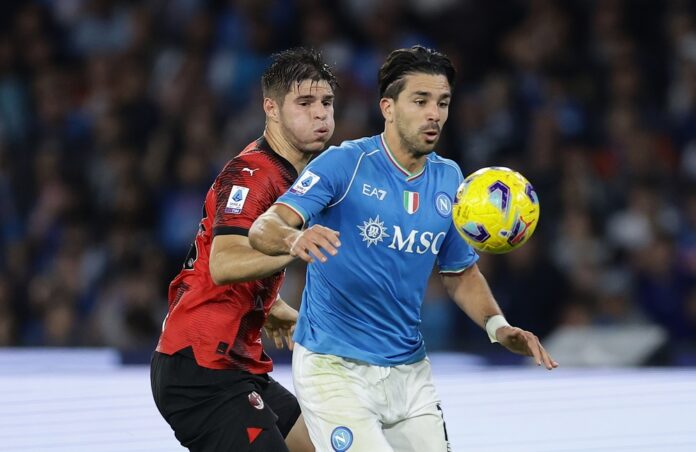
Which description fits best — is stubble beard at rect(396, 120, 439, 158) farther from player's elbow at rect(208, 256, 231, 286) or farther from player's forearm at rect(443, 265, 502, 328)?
player's elbow at rect(208, 256, 231, 286)

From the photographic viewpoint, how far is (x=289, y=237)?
3785 millimetres

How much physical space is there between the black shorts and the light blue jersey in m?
0.29

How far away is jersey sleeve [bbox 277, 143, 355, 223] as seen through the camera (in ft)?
13.2

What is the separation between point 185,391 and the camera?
4.25 meters

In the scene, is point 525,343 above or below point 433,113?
below

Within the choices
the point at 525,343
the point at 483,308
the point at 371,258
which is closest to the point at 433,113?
the point at 371,258

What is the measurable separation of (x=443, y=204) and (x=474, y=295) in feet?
1.33

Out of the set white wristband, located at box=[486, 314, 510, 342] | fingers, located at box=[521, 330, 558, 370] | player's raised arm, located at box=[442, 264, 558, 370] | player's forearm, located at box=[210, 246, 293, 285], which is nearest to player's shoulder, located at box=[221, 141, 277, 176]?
player's forearm, located at box=[210, 246, 293, 285]

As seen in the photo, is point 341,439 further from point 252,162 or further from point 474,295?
point 252,162

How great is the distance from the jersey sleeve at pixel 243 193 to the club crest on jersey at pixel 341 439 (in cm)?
73

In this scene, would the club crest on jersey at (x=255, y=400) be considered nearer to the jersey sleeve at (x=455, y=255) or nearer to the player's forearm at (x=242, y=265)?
the player's forearm at (x=242, y=265)

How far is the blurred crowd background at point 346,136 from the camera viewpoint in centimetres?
892

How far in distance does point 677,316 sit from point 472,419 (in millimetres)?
2970

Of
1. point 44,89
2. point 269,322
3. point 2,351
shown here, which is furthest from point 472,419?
point 44,89
